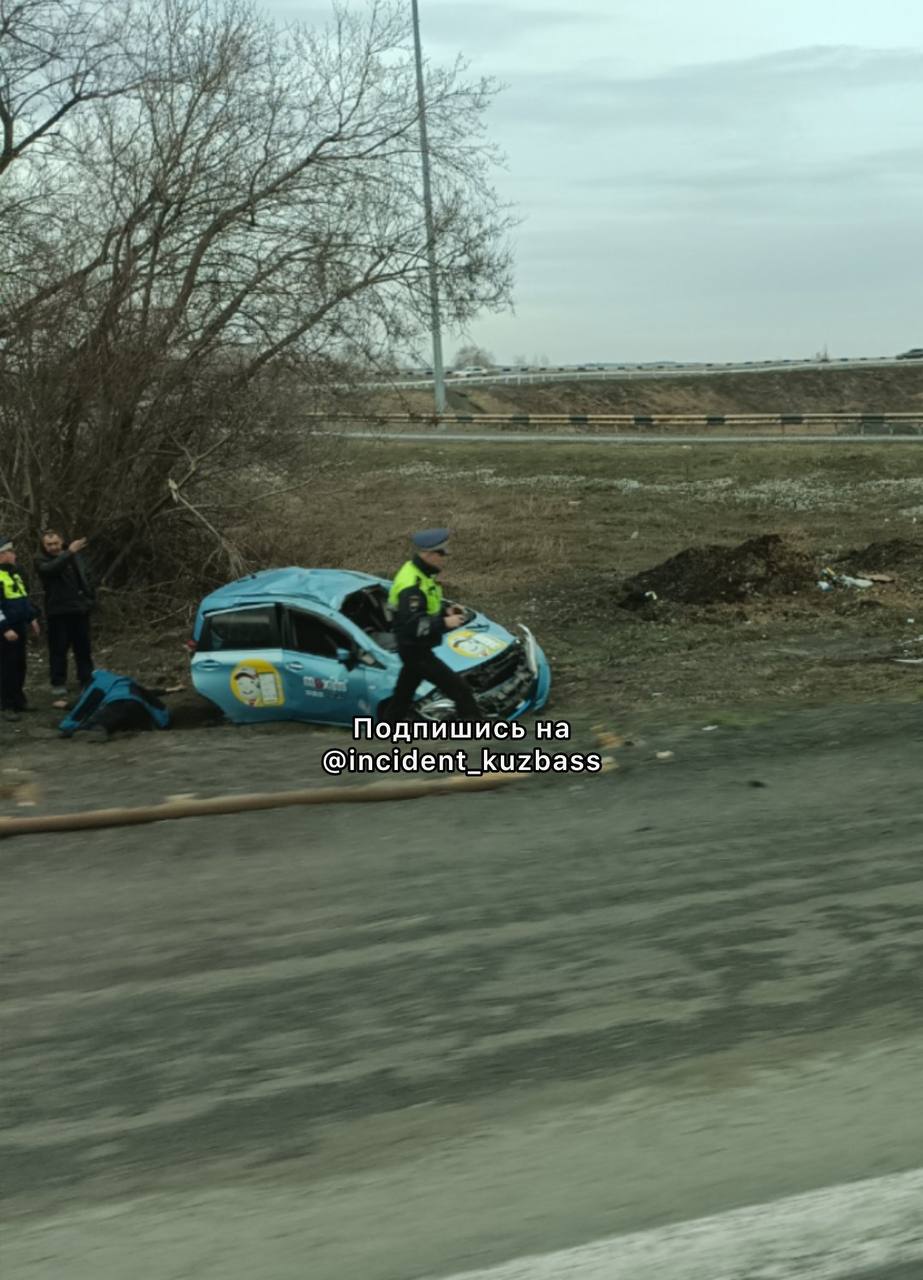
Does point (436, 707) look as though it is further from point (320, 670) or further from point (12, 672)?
point (12, 672)

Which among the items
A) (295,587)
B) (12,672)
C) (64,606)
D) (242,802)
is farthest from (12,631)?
(242,802)

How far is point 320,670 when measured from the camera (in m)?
12.9

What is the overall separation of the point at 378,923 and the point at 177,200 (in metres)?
16.8

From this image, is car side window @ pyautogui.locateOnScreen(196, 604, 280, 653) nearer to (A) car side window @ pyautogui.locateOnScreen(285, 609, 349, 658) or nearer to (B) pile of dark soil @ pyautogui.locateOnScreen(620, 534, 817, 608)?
(A) car side window @ pyautogui.locateOnScreen(285, 609, 349, 658)

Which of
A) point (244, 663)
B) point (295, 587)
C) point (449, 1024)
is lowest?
point (449, 1024)

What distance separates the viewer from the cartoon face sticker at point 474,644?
12523 millimetres

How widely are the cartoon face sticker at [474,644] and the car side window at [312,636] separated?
1034mm

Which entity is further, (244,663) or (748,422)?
(748,422)

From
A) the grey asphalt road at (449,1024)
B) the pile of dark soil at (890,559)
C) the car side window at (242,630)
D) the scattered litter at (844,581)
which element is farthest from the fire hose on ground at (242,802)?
the pile of dark soil at (890,559)

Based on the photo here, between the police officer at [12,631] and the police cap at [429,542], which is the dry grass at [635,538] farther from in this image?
the police officer at [12,631]

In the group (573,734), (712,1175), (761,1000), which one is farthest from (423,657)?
(712,1175)

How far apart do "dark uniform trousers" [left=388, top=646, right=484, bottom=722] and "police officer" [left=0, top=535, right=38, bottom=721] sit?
5.04 m

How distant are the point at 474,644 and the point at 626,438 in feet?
104

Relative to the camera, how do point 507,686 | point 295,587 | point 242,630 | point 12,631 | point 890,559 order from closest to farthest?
point 507,686 → point 242,630 → point 295,587 → point 12,631 → point 890,559
